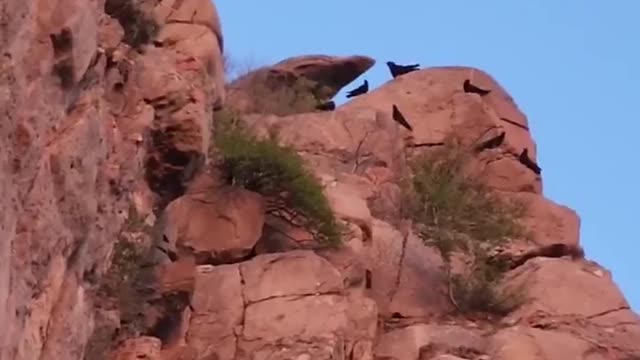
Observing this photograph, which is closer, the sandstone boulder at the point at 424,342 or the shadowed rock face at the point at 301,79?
the sandstone boulder at the point at 424,342

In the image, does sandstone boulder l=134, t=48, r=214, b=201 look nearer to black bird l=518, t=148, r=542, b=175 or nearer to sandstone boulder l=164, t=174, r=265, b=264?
sandstone boulder l=164, t=174, r=265, b=264

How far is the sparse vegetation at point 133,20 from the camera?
1571 centimetres

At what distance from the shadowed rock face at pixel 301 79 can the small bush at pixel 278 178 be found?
14.5 feet

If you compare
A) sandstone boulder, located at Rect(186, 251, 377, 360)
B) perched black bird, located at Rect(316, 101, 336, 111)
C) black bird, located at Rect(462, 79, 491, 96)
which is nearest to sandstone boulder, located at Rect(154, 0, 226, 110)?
sandstone boulder, located at Rect(186, 251, 377, 360)

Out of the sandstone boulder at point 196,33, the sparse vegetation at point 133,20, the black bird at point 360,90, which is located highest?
the sparse vegetation at point 133,20

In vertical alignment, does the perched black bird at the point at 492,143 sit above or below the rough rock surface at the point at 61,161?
below

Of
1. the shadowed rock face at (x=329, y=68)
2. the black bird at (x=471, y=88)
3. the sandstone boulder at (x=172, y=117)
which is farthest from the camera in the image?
the shadowed rock face at (x=329, y=68)

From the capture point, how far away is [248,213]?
2150 centimetres

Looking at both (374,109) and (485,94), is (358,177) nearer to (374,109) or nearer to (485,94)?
(374,109)

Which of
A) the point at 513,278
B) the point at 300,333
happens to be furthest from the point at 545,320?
the point at 300,333

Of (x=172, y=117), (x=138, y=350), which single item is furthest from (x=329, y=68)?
(x=138, y=350)

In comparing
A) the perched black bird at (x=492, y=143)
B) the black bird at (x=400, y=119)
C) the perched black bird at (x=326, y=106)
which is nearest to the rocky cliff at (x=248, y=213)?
the perched black bird at (x=492, y=143)

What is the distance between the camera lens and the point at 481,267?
23797mm

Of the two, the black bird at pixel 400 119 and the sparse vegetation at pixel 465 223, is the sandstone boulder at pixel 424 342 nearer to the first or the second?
the sparse vegetation at pixel 465 223
